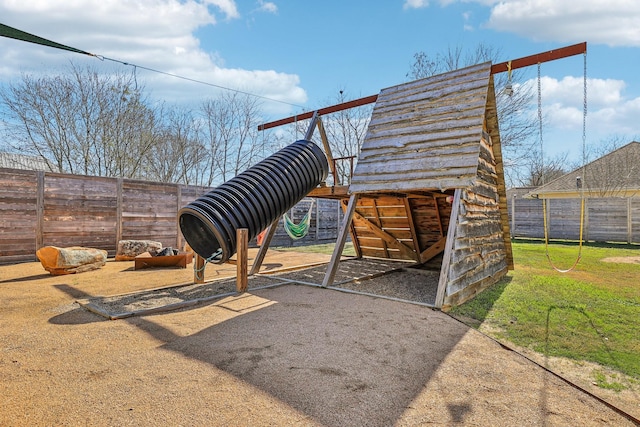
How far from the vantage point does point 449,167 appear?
15.6 ft

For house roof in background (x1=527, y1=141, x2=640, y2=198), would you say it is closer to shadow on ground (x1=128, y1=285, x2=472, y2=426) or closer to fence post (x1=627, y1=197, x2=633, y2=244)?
fence post (x1=627, y1=197, x2=633, y2=244)

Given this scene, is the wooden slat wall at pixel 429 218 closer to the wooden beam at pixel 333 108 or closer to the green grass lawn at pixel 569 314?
the green grass lawn at pixel 569 314

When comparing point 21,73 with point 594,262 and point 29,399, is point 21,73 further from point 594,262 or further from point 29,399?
point 594,262

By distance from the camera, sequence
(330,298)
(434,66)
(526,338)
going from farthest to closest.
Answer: (434,66) → (330,298) → (526,338)

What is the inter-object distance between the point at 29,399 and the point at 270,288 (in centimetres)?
330

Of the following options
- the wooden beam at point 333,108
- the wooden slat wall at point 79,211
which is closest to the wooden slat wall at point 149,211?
the wooden slat wall at point 79,211

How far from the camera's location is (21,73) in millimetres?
13609

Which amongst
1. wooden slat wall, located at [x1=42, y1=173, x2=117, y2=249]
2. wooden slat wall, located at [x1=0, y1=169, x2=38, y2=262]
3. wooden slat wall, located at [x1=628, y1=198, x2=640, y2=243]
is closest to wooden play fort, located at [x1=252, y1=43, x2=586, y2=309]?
wooden slat wall, located at [x1=42, y1=173, x2=117, y2=249]

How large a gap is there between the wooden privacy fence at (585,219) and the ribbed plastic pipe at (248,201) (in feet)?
39.6

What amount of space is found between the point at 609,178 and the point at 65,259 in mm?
20997

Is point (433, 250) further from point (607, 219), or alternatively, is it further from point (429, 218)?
point (607, 219)

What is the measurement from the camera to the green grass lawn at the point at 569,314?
2.98m

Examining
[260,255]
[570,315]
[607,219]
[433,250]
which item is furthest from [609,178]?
[260,255]

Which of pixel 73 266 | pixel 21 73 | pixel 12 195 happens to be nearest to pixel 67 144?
pixel 21 73
